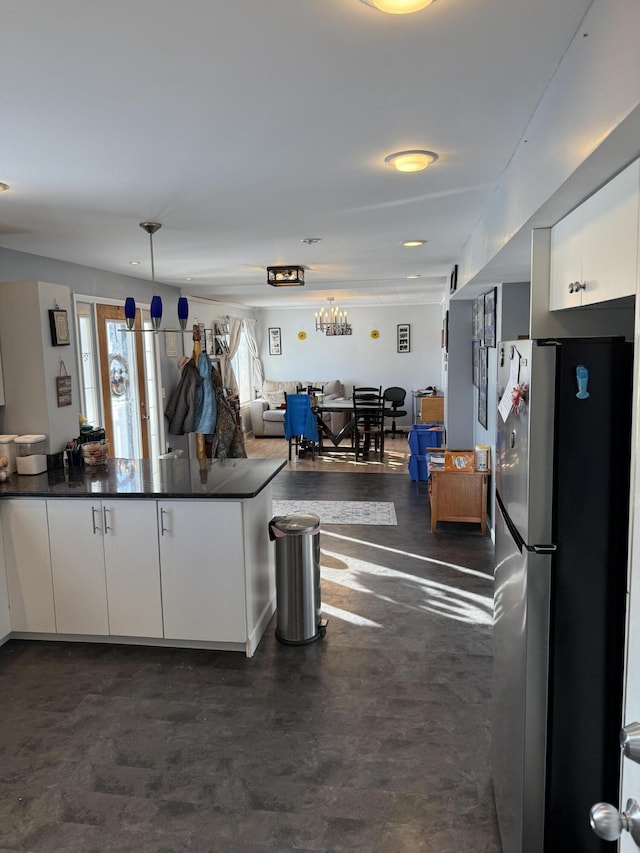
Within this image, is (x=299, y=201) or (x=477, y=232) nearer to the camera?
(x=299, y=201)

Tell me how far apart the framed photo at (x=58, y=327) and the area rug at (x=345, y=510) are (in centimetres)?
258

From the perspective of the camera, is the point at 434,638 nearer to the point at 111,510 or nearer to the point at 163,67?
the point at 111,510

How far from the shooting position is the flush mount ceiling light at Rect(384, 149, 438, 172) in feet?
7.77

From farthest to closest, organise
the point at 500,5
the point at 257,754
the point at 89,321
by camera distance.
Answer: the point at 89,321 → the point at 257,754 → the point at 500,5

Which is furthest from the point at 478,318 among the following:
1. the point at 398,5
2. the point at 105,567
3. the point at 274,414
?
the point at 274,414

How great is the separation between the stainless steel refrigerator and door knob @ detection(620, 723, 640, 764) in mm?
640

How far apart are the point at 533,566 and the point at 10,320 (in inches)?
139

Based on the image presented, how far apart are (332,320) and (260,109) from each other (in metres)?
7.72

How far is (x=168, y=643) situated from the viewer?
10.8 feet

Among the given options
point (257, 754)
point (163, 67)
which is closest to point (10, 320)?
point (163, 67)

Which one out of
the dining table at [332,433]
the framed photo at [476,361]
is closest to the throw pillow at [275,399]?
the dining table at [332,433]

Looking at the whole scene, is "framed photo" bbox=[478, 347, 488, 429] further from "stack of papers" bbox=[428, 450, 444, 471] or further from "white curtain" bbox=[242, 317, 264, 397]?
"white curtain" bbox=[242, 317, 264, 397]

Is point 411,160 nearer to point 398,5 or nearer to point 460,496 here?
point 398,5

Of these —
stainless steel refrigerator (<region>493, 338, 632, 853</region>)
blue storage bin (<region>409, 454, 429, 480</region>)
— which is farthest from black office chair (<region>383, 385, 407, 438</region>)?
stainless steel refrigerator (<region>493, 338, 632, 853</region>)
